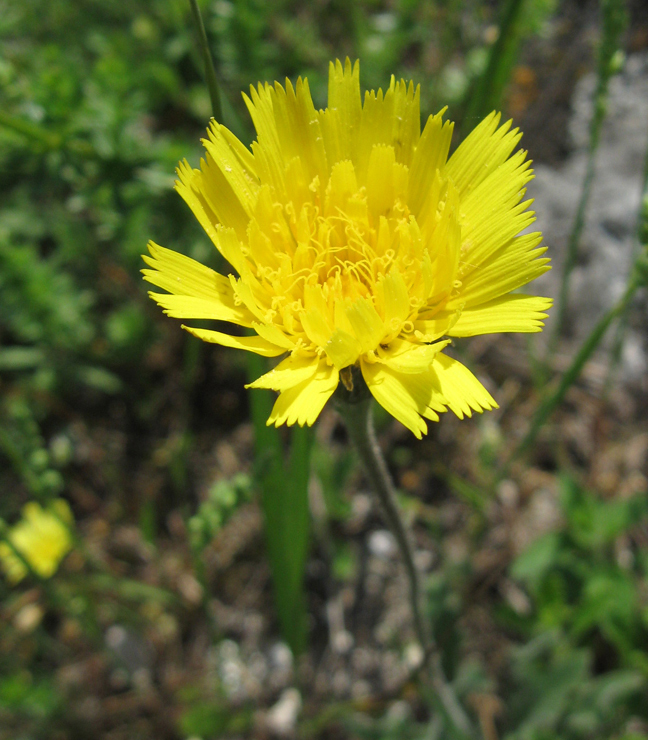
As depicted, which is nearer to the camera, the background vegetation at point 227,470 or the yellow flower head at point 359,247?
the yellow flower head at point 359,247

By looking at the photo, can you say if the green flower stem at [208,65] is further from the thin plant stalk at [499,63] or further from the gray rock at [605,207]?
the gray rock at [605,207]

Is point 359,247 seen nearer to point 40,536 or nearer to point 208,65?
point 208,65

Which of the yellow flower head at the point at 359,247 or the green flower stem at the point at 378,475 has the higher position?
the yellow flower head at the point at 359,247

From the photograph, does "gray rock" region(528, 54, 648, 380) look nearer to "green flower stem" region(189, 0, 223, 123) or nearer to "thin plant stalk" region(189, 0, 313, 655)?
"thin plant stalk" region(189, 0, 313, 655)

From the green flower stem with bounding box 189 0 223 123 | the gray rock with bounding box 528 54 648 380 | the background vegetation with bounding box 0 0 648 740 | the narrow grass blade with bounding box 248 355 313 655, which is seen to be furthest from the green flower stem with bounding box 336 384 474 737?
the gray rock with bounding box 528 54 648 380

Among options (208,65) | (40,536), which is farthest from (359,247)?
(40,536)

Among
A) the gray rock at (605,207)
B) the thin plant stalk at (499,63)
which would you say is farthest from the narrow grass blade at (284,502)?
the gray rock at (605,207)
